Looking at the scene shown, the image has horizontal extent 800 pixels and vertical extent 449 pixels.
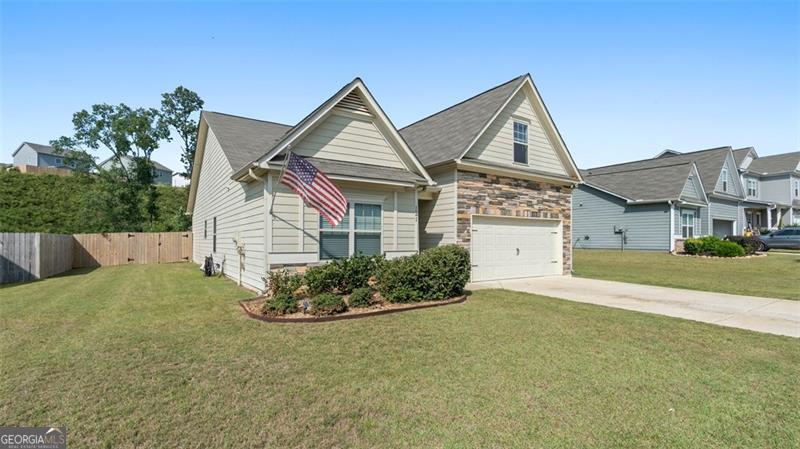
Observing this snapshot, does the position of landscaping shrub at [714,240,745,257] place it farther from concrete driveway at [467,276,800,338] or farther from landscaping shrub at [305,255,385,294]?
landscaping shrub at [305,255,385,294]

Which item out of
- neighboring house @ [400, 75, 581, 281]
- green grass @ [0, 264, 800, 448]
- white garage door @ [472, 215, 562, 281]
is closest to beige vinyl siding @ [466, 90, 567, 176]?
neighboring house @ [400, 75, 581, 281]

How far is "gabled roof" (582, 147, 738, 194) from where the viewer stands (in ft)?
90.3

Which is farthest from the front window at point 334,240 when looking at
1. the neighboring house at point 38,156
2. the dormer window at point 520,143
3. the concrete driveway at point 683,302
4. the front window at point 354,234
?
the neighboring house at point 38,156

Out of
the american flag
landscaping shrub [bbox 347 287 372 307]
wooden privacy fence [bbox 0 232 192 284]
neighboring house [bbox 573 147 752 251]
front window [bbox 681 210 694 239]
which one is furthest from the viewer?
front window [bbox 681 210 694 239]

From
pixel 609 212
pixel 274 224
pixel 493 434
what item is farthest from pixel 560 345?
pixel 609 212

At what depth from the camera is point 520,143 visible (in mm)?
13938

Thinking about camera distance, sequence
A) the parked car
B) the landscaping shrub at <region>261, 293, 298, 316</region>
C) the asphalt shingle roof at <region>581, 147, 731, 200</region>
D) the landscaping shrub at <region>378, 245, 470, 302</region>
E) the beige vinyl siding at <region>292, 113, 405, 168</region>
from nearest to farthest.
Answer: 1. the landscaping shrub at <region>261, 293, 298, 316</region>
2. the landscaping shrub at <region>378, 245, 470, 302</region>
3. the beige vinyl siding at <region>292, 113, 405, 168</region>
4. the asphalt shingle roof at <region>581, 147, 731, 200</region>
5. the parked car

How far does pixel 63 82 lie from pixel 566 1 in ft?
46.1

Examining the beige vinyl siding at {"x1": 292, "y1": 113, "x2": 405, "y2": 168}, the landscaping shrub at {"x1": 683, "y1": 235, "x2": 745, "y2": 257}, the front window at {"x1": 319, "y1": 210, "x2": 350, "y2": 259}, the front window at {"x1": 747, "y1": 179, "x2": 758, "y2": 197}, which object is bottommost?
the landscaping shrub at {"x1": 683, "y1": 235, "x2": 745, "y2": 257}

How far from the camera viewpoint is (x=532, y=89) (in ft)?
45.1

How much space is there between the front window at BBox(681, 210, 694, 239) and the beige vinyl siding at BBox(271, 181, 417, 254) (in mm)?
22425

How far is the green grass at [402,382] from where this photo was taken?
3229 millimetres

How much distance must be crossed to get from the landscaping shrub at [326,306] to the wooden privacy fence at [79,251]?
12454 millimetres

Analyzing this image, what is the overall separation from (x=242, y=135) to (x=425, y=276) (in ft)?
30.9
